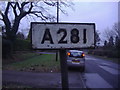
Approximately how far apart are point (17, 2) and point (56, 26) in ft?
71.6

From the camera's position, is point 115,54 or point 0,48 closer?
point 0,48

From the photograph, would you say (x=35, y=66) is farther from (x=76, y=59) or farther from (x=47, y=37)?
(x=47, y=37)

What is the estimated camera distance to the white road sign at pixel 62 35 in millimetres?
2387

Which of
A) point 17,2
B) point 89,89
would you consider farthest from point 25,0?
point 89,89

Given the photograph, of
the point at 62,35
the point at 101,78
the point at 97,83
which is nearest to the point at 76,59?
the point at 101,78

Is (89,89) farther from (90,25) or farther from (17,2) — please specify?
(17,2)

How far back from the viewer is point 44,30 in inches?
93.8

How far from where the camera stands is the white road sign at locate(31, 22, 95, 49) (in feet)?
7.83

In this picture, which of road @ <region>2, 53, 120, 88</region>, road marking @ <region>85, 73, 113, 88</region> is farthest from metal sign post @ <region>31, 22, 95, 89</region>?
road marking @ <region>85, 73, 113, 88</region>

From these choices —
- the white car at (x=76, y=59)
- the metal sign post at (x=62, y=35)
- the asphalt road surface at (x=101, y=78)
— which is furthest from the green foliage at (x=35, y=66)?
the metal sign post at (x=62, y=35)

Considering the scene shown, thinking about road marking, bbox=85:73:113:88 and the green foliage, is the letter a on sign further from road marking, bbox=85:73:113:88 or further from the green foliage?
the green foliage

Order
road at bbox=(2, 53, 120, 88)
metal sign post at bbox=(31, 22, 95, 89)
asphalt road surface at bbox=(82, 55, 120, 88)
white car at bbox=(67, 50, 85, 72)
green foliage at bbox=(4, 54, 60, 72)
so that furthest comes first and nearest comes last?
white car at bbox=(67, 50, 85, 72)
green foliage at bbox=(4, 54, 60, 72)
asphalt road surface at bbox=(82, 55, 120, 88)
road at bbox=(2, 53, 120, 88)
metal sign post at bbox=(31, 22, 95, 89)

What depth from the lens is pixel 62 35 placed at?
2406 millimetres

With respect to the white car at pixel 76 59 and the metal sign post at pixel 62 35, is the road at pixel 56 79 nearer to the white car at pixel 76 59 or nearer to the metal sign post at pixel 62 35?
the white car at pixel 76 59
